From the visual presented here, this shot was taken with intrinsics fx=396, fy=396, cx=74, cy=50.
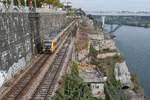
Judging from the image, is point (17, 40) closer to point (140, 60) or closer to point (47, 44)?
point (47, 44)

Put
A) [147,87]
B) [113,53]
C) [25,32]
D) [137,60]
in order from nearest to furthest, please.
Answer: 1. [25,32]
2. [147,87]
3. [113,53]
4. [137,60]

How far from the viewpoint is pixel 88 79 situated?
40.7 meters

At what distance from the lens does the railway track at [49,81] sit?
28.9 m

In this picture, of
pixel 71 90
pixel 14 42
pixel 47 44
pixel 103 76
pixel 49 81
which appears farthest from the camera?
pixel 47 44

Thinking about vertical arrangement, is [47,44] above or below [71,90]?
above

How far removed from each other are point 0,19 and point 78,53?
20.7m

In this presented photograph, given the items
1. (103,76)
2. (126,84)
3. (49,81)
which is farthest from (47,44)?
(49,81)

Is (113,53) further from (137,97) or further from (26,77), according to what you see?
(26,77)

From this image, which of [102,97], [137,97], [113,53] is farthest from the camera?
[113,53]

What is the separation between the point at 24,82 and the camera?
3312 centimetres

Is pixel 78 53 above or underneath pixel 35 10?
underneath

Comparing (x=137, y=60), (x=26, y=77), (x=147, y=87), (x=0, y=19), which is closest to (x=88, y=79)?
(x=26, y=77)

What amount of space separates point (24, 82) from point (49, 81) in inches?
83.6

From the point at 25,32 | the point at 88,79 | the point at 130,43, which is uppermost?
the point at 25,32
